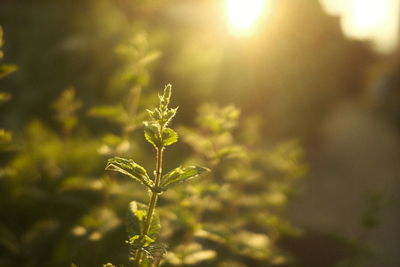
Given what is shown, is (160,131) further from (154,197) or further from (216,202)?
(216,202)

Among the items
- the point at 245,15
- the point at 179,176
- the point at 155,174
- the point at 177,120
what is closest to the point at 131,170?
the point at 155,174

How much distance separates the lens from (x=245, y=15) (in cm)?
911

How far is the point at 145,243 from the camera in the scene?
58.8 inches

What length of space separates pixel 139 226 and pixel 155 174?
0.27 metres

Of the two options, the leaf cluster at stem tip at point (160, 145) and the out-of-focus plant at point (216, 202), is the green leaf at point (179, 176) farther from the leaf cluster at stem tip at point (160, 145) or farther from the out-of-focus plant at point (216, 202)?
the out-of-focus plant at point (216, 202)

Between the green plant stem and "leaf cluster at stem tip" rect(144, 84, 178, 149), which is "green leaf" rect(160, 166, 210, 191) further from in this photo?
"leaf cluster at stem tip" rect(144, 84, 178, 149)

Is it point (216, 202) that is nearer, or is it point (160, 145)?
point (160, 145)

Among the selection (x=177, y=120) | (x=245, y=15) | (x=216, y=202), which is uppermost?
(x=245, y=15)

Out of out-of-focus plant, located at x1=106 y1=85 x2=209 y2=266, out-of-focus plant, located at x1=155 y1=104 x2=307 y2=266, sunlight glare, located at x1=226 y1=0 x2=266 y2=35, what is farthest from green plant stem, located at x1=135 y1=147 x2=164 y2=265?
sunlight glare, located at x1=226 y1=0 x2=266 y2=35

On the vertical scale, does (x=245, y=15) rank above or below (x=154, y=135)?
above

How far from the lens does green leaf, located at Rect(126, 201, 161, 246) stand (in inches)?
58.9

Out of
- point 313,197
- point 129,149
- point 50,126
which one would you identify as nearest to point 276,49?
point 313,197

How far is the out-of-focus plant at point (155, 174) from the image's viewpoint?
55.0 inches

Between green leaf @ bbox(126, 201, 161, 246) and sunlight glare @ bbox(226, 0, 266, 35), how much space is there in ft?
26.4
